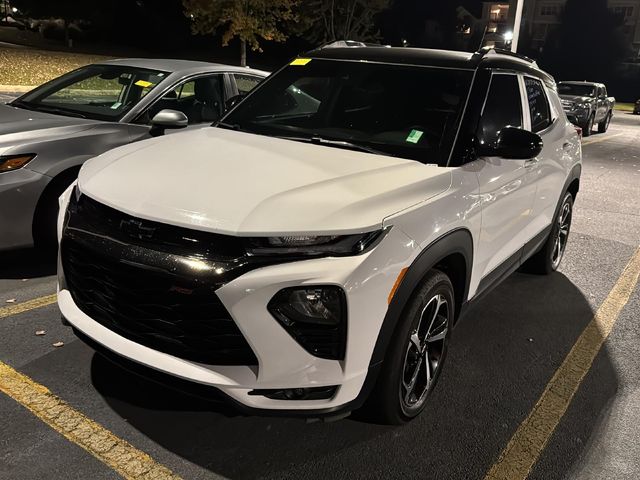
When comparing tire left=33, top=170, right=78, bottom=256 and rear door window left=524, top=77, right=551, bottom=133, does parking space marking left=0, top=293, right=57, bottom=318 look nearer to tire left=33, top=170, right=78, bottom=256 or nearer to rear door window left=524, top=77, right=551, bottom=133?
tire left=33, top=170, right=78, bottom=256

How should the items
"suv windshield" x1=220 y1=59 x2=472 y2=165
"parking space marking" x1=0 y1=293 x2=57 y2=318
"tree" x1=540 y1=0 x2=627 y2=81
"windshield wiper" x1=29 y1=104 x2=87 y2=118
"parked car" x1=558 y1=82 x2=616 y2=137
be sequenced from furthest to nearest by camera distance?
"tree" x1=540 y1=0 x2=627 y2=81 < "parked car" x1=558 y1=82 x2=616 y2=137 < "windshield wiper" x1=29 y1=104 x2=87 y2=118 < "parking space marking" x1=0 y1=293 x2=57 y2=318 < "suv windshield" x1=220 y1=59 x2=472 y2=165

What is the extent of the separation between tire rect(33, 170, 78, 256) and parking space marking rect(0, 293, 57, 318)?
0.53m

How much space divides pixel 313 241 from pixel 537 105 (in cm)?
286

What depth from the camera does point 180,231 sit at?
2.37 m

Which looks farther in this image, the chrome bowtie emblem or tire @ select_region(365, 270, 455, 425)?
tire @ select_region(365, 270, 455, 425)

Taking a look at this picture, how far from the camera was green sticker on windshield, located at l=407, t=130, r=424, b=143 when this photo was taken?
10.9ft

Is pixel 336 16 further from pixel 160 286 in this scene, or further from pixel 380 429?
pixel 160 286

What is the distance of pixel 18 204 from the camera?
429cm

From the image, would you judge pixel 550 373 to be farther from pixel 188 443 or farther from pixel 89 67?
pixel 89 67

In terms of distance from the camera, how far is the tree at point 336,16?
37.6 m

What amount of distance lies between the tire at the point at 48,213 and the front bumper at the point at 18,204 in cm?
6

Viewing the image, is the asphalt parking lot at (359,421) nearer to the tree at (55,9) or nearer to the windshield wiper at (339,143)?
the windshield wiper at (339,143)

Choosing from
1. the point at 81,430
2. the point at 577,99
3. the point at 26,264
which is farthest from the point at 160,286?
the point at 577,99

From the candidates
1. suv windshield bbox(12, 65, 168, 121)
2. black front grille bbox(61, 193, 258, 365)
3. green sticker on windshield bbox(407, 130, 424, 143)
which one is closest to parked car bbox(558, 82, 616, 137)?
suv windshield bbox(12, 65, 168, 121)
